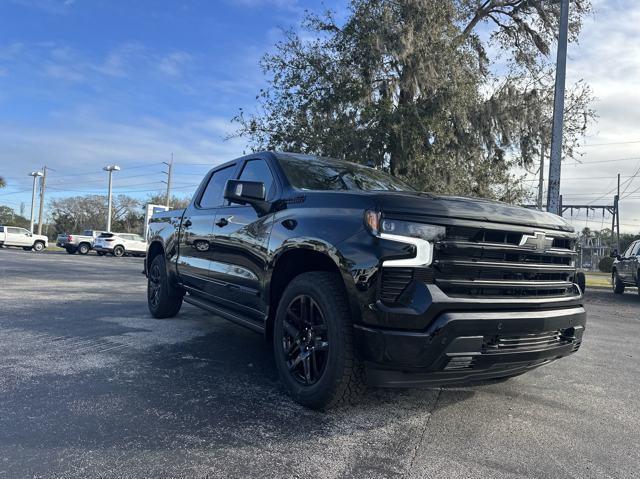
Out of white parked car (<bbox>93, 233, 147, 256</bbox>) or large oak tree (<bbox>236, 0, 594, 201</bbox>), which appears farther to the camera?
white parked car (<bbox>93, 233, 147, 256</bbox>)

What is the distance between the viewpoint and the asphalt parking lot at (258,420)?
264cm

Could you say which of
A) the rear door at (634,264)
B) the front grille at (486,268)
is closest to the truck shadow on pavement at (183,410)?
the front grille at (486,268)

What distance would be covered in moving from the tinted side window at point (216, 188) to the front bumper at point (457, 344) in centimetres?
284

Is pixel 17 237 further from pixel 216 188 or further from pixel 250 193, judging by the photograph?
pixel 250 193

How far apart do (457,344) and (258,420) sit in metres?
1.37

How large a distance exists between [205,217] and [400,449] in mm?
3280

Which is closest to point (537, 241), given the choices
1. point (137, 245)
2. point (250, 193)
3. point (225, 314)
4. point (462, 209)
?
point (462, 209)

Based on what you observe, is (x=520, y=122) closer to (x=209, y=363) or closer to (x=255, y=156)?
(x=255, y=156)

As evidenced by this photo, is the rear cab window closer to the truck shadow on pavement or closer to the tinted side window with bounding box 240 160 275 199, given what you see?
the tinted side window with bounding box 240 160 275 199

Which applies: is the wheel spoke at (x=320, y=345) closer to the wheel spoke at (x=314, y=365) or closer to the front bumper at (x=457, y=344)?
the wheel spoke at (x=314, y=365)

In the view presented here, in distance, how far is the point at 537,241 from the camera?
3328 millimetres

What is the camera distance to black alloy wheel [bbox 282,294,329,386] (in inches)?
128

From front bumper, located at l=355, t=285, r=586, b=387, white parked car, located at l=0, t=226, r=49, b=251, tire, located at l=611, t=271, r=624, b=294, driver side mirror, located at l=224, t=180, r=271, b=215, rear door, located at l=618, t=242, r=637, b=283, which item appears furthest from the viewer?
white parked car, located at l=0, t=226, r=49, b=251

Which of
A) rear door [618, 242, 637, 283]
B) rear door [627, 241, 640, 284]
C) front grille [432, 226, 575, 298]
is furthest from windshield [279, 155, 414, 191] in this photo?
rear door [618, 242, 637, 283]
